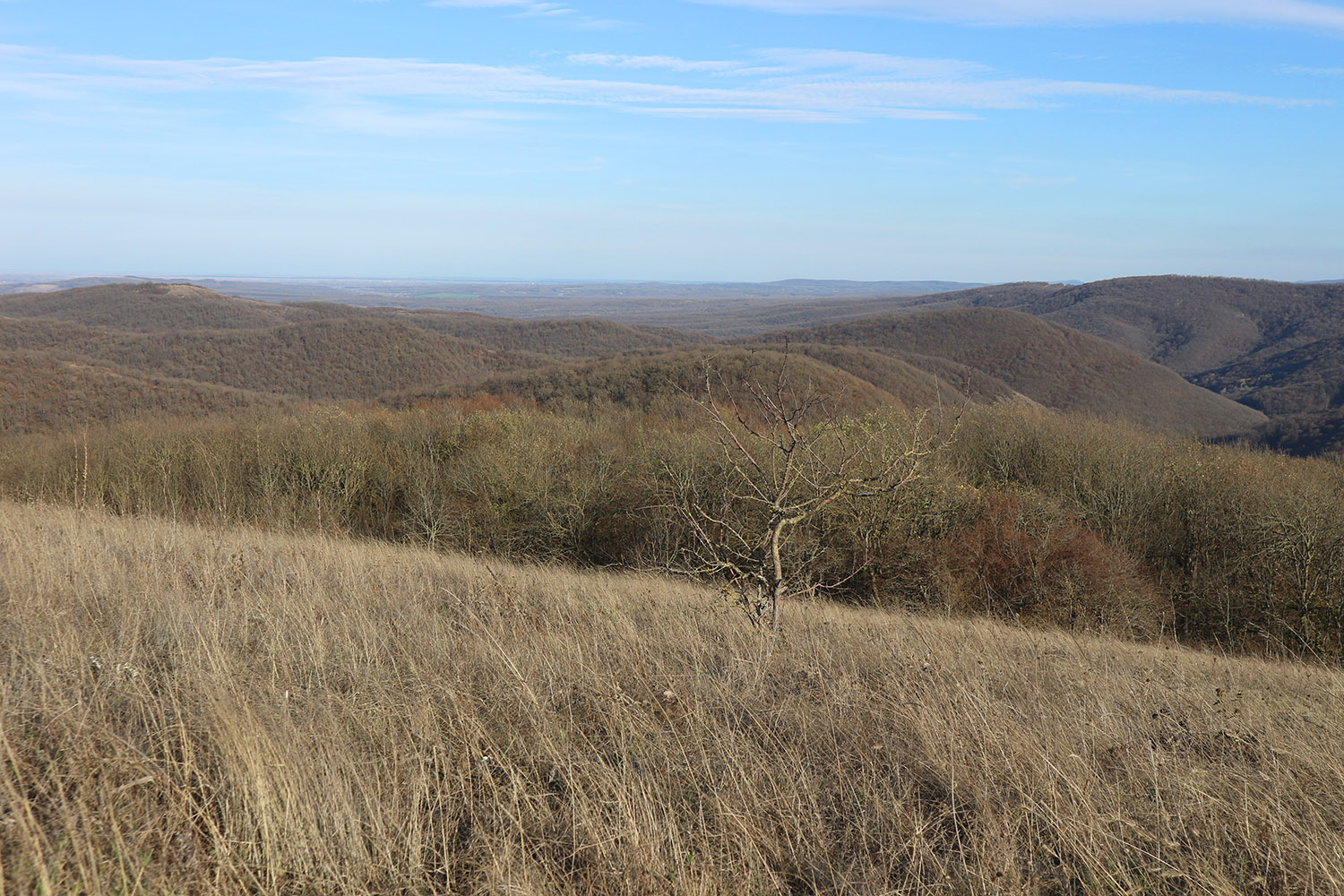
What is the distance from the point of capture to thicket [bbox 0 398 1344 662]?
16594mm

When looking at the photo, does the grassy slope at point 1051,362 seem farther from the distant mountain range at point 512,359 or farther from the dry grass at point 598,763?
the dry grass at point 598,763

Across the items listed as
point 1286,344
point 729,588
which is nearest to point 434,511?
point 729,588

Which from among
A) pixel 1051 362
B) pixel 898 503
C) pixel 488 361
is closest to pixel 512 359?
pixel 488 361

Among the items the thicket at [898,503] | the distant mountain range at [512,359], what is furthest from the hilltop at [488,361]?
the thicket at [898,503]

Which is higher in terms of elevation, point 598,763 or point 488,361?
point 598,763

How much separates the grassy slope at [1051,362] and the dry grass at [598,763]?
94267mm

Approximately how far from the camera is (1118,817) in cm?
273

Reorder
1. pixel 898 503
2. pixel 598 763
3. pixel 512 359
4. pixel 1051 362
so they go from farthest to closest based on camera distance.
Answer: pixel 1051 362
pixel 512 359
pixel 898 503
pixel 598 763

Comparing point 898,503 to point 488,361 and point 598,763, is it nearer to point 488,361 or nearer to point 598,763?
point 598,763

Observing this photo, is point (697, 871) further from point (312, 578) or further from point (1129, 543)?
point (1129, 543)

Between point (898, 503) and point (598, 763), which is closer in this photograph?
point (598, 763)

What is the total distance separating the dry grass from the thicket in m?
9.99

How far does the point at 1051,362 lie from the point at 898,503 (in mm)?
105897

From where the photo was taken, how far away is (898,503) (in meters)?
17.8
